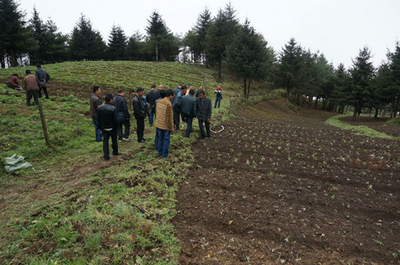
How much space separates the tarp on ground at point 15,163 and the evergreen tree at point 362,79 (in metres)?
34.9

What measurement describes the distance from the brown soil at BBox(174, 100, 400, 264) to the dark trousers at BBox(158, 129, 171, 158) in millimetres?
1231

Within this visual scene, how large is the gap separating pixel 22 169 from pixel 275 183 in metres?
7.94

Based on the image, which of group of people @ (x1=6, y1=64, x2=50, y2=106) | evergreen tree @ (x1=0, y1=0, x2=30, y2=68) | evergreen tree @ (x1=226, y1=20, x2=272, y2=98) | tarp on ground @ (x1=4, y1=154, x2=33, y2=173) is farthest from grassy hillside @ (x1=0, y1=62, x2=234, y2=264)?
evergreen tree @ (x1=0, y1=0, x2=30, y2=68)

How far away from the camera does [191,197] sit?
5.54m

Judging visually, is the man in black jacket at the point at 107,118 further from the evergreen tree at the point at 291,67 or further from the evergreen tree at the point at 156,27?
the evergreen tree at the point at 156,27

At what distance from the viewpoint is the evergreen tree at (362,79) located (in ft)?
92.2

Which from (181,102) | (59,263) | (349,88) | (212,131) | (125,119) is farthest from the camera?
(349,88)

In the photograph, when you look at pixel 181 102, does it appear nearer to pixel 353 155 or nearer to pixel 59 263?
pixel 59 263

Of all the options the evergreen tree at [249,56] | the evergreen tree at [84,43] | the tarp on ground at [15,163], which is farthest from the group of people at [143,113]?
the evergreen tree at [84,43]

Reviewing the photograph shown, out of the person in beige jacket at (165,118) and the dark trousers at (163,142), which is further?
the dark trousers at (163,142)

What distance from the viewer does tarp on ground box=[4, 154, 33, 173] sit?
21.1 ft

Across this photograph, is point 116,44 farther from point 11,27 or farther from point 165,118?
point 165,118

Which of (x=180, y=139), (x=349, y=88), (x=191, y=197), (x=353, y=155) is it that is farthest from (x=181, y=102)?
(x=349, y=88)

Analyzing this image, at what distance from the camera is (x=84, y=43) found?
43500 mm
